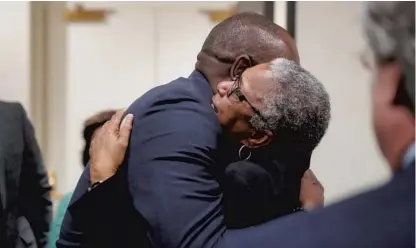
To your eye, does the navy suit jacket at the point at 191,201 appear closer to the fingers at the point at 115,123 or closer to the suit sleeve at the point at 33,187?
the fingers at the point at 115,123

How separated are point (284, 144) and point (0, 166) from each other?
47 cm

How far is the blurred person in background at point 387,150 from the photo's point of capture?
361mm

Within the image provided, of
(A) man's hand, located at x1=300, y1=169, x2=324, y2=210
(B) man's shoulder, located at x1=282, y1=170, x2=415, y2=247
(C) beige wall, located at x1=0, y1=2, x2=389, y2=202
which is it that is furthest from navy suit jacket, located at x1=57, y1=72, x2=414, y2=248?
(C) beige wall, located at x1=0, y1=2, x2=389, y2=202

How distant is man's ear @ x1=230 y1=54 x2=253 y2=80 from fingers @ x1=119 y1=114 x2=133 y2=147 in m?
0.11

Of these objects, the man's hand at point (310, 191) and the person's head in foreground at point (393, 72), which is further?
the man's hand at point (310, 191)

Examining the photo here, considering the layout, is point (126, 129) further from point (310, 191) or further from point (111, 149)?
point (310, 191)

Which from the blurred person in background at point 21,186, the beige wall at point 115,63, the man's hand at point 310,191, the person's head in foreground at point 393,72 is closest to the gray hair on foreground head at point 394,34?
the person's head in foreground at point 393,72

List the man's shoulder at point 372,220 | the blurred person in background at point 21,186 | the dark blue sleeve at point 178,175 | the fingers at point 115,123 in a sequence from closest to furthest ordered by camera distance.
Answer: the man's shoulder at point 372,220
the dark blue sleeve at point 178,175
the fingers at point 115,123
the blurred person in background at point 21,186

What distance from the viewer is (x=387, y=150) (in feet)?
1.24

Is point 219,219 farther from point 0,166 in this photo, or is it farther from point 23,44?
point 23,44

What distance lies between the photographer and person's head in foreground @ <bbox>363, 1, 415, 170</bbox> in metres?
0.36

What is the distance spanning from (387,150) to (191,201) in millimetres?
159

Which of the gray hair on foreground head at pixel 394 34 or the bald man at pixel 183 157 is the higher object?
the gray hair on foreground head at pixel 394 34

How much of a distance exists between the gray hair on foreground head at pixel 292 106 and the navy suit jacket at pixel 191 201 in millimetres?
48
